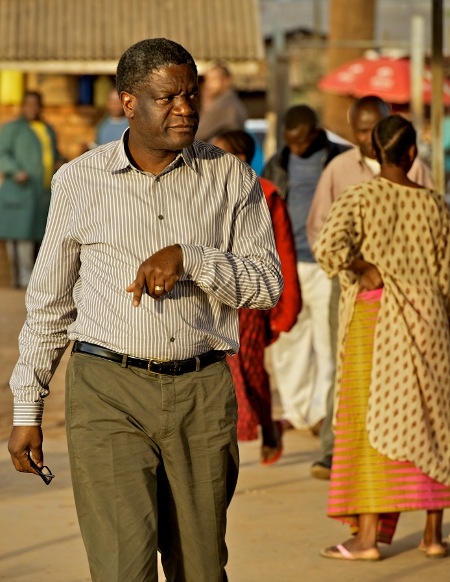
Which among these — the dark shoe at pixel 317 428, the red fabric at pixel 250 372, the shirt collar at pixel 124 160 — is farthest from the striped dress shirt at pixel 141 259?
the dark shoe at pixel 317 428

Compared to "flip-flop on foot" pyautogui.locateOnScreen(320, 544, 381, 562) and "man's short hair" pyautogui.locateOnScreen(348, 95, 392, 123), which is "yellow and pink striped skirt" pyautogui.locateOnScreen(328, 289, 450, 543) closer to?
"flip-flop on foot" pyautogui.locateOnScreen(320, 544, 381, 562)

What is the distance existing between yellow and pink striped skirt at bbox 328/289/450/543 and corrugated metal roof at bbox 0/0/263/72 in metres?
11.5

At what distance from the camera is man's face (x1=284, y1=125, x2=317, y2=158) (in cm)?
904

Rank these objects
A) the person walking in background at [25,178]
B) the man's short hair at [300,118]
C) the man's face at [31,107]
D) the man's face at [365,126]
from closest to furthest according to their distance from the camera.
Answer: the man's face at [365,126], the man's short hair at [300,118], the man's face at [31,107], the person walking in background at [25,178]

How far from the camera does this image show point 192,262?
403cm

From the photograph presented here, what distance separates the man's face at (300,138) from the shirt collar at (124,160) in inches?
188

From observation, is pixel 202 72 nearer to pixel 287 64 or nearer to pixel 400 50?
pixel 287 64

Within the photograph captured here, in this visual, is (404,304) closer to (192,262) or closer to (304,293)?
(192,262)

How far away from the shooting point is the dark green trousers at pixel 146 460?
4191 millimetres

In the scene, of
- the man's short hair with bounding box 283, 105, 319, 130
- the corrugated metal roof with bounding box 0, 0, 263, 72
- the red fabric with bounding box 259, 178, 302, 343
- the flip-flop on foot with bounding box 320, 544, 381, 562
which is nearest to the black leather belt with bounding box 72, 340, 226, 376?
the flip-flop on foot with bounding box 320, 544, 381, 562

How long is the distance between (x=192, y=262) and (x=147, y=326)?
25 centimetres

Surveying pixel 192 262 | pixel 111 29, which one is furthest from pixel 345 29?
pixel 192 262

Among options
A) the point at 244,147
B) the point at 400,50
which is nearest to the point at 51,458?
the point at 244,147

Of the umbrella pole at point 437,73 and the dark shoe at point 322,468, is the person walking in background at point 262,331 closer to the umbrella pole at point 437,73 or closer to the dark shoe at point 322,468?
the dark shoe at point 322,468
